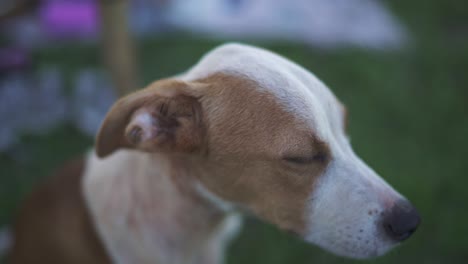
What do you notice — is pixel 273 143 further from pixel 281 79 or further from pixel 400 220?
pixel 400 220

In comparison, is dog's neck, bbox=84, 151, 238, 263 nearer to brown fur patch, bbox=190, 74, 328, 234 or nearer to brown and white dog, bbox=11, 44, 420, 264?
brown and white dog, bbox=11, 44, 420, 264

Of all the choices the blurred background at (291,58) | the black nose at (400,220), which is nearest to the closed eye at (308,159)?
the black nose at (400,220)

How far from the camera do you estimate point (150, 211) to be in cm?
217

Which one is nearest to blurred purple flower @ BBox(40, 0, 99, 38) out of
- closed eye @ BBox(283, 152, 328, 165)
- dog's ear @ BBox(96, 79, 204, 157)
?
dog's ear @ BBox(96, 79, 204, 157)

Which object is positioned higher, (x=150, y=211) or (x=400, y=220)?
(x=400, y=220)

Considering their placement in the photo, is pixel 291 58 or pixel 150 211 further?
pixel 291 58

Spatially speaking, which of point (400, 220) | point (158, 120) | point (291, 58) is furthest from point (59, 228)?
point (291, 58)

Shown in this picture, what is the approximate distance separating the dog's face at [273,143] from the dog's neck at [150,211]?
21 cm

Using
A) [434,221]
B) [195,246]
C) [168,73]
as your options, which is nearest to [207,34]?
[168,73]

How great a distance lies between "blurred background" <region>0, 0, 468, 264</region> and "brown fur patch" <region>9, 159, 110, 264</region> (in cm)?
91

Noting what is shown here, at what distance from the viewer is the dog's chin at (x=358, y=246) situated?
1.84 meters

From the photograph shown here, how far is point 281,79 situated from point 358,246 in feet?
2.42

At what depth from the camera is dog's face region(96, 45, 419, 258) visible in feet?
5.82

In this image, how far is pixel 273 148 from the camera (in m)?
1.77
